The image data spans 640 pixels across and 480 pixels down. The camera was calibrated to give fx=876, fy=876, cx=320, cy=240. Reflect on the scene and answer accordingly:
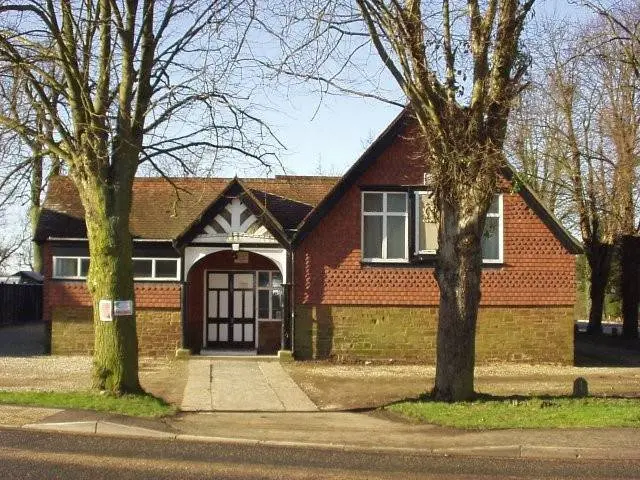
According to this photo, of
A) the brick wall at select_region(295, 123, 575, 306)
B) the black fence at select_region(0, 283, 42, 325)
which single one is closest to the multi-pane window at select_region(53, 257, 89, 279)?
the brick wall at select_region(295, 123, 575, 306)

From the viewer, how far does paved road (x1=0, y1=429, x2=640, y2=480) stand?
345 inches

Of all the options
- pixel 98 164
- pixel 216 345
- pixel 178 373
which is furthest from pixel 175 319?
pixel 98 164

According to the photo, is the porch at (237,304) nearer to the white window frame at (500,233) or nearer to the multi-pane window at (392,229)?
the multi-pane window at (392,229)

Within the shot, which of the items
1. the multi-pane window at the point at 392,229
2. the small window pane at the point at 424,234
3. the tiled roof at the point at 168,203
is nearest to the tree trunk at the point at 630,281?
the multi-pane window at the point at 392,229

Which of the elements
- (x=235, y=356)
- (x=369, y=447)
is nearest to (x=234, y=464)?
(x=369, y=447)

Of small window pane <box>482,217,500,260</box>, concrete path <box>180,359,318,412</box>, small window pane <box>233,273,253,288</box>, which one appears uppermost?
small window pane <box>482,217,500,260</box>

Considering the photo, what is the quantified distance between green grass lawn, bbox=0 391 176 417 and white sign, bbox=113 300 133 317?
50.5 inches

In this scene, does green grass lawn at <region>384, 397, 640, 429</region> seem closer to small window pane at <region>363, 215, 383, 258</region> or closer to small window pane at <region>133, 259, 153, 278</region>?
small window pane at <region>363, 215, 383, 258</region>

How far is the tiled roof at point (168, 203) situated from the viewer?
2473cm

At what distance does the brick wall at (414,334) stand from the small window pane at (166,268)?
3770mm

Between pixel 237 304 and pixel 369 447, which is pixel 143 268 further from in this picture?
pixel 369 447

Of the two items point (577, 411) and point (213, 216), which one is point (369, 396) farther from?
point (213, 216)

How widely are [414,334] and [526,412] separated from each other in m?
10.4

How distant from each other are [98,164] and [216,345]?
12150 mm
